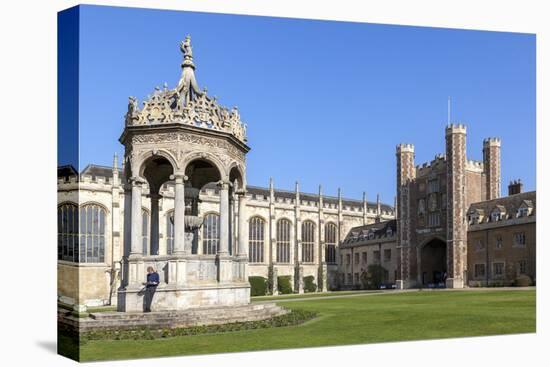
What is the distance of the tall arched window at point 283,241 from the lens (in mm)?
67000

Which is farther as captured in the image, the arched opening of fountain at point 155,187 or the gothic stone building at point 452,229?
the gothic stone building at point 452,229

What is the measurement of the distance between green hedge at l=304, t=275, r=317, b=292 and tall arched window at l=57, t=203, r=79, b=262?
47.4 m

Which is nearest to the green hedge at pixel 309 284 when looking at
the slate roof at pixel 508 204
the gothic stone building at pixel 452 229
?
the gothic stone building at pixel 452 229

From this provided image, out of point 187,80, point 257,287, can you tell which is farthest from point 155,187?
point 257,287

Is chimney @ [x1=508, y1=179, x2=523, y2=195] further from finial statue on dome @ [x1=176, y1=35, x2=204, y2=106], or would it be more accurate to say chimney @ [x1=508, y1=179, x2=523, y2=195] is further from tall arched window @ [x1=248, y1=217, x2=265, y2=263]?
finial statue on dome @ [x1=176, y1=35, x2=204, y2=106]

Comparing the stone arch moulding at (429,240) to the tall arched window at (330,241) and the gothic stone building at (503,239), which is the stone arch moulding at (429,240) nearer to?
the gothic stone building at (503,239)

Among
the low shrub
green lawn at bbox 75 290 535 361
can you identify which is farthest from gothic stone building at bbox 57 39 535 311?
green lawn at bbox 75 290 535 361

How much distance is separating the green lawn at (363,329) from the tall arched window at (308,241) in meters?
39.3

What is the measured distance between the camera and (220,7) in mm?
20188

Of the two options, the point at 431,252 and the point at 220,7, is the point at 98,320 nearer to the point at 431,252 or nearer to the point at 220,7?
the point at 220,7

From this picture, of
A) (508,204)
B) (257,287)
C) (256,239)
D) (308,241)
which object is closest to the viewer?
(508,204)

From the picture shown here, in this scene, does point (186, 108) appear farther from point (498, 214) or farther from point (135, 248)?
point (498, 214)

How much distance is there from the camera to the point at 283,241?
6762cm

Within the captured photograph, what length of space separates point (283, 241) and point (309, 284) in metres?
4.91
